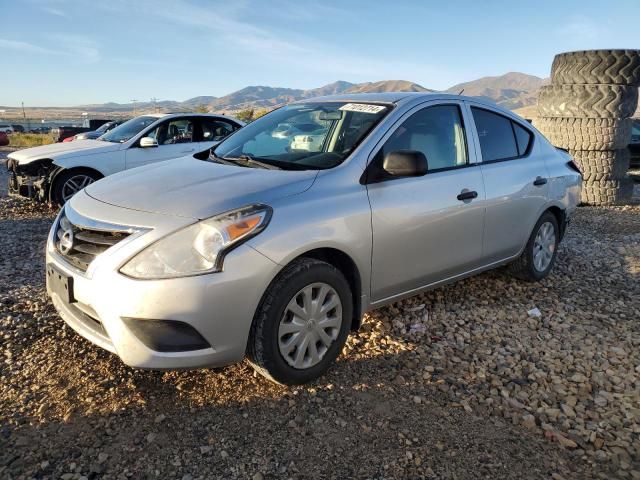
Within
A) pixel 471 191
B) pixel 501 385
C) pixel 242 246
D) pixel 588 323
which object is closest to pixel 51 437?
pixel 242 246

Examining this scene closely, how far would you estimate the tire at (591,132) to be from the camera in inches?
343

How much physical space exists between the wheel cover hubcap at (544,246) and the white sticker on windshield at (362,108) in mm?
2122

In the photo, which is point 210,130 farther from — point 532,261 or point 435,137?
point 532,261

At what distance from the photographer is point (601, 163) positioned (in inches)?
355

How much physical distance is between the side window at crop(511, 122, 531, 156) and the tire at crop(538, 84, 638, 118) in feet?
15.5

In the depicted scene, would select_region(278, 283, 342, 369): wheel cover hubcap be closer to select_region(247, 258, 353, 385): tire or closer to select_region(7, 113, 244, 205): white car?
select_region(247, 258, 353, 385): tire

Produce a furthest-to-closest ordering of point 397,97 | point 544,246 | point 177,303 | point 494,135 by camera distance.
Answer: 1. point 544,246
2. point 494,135
3. point 397,97
4. point 177,303

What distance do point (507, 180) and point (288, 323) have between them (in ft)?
7.91

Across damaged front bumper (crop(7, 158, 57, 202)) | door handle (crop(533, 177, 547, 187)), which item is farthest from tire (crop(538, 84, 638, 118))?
damaged front bumper (crop(7, 158, 57, 202))

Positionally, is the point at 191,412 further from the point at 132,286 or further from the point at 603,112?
the point at 603,112

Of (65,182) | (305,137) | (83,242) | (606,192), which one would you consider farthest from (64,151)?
(606,192)

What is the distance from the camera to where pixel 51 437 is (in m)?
2.58

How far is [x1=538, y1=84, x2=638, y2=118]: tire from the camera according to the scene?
850 cm

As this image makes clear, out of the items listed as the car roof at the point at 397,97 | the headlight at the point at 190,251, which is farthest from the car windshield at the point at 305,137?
the headlight at the point at 190,251
